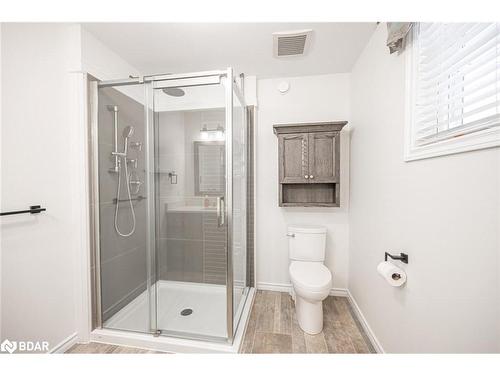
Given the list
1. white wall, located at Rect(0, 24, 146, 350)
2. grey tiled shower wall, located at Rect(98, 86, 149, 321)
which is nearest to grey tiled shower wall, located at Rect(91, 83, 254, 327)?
grey tiled shower wall, located at Rect(98, 86, 149, 321)

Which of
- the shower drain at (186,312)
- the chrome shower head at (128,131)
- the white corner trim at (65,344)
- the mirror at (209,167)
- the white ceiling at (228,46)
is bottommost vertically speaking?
the white corner trim at (65,344)

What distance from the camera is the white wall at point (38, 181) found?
1.21m

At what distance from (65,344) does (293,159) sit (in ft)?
7.76

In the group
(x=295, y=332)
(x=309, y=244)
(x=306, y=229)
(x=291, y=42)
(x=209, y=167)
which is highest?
(x=291, y=42)

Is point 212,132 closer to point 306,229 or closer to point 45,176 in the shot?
point 45,176

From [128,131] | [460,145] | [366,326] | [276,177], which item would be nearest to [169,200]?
[128,131]

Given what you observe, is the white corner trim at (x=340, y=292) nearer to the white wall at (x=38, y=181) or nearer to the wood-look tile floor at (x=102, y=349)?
the wood-look tile floor at (x=102, y=349)

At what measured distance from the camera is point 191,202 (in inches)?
66.7

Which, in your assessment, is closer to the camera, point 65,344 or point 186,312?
point 65,344

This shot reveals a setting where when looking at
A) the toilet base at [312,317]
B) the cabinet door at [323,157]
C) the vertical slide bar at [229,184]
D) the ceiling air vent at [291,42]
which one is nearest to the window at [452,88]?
the ceiling air vent at [291,42]

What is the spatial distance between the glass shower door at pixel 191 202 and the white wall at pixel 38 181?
0.62m
